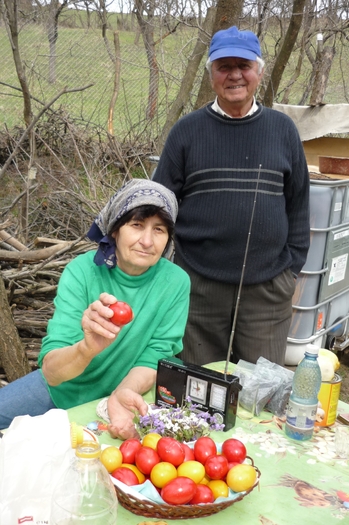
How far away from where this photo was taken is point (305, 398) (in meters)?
1.80

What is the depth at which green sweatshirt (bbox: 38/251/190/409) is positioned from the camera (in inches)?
82.7

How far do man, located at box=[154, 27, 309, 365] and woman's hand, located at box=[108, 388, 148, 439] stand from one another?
108 centimetres

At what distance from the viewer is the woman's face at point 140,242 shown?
2.06 metres

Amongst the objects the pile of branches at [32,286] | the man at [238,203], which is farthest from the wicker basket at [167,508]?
the pile of branches at [32,286]

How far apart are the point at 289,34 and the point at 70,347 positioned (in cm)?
520

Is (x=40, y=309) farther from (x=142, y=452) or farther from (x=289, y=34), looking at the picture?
(x=289, y=34)

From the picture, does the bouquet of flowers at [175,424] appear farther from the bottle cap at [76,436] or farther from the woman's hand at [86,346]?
the bottle cap at [76,436]

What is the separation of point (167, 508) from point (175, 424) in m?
0.33

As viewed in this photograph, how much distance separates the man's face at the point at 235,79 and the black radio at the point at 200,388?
56.5 inches

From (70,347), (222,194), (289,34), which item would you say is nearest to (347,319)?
(222,194)

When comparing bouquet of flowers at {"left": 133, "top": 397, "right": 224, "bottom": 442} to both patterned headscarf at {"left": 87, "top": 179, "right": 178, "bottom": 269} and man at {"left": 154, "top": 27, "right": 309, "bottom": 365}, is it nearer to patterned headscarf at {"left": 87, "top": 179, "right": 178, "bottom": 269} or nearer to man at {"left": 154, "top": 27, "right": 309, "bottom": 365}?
patterned headscarf at {"left": 87, "top": 179, "right": 178, "bottom": 269}

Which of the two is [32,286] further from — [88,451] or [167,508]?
[88,451]

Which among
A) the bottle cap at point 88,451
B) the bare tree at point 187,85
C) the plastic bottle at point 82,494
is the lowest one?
the plastic bottle at point 82,494

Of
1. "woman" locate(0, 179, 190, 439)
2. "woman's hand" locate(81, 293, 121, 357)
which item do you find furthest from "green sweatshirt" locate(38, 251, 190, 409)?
"woman's hand" locate(81, 293, 121, 357)
